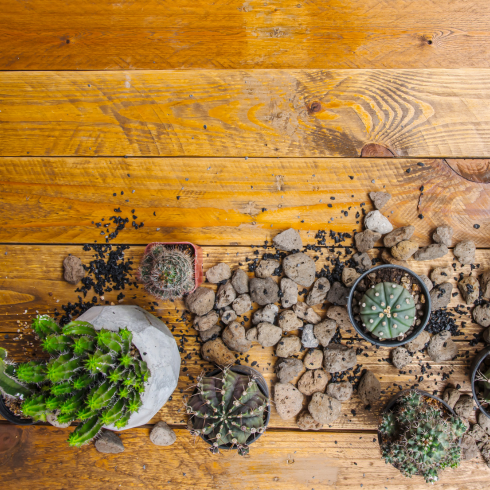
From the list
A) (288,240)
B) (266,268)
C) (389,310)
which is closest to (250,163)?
(288,240)

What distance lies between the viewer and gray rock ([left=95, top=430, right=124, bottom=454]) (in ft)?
7.09

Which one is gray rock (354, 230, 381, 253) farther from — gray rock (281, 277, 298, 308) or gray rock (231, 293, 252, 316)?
gray rock (231, 293, 252, 316)

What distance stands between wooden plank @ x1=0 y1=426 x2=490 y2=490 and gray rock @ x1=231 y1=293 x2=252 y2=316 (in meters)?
0.77

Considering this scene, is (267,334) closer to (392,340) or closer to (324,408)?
(324,408)

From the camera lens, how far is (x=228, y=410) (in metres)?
1.81

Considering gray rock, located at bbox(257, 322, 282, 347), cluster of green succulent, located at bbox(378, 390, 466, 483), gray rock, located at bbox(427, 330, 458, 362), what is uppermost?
gray rock, located at bbox(257, 322, 282, 347)

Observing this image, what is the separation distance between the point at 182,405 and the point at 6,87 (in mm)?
2292

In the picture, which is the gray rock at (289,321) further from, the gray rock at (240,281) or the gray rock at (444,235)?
the gray rock at (444,235)

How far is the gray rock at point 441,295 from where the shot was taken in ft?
7.10

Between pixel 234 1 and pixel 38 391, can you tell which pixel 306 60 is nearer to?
pixel 234 1

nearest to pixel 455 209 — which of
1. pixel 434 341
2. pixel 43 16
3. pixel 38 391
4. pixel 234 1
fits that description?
pixel 434 341

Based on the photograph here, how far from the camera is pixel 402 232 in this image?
7.09 feet

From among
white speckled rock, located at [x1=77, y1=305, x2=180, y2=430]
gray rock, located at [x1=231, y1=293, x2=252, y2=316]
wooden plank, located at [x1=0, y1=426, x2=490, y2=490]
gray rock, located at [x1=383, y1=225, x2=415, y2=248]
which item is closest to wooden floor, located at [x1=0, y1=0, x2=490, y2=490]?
wooden plank, located at [x1=0, y1=426, x2=490, y2=490]

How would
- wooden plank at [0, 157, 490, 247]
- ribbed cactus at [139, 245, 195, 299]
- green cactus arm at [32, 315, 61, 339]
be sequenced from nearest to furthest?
green cactus arm at [32, 315, 61, 339]
ribbed cactus at [139, 245, 195, 299]
wooden plank at [0, 157, 490, 247]
